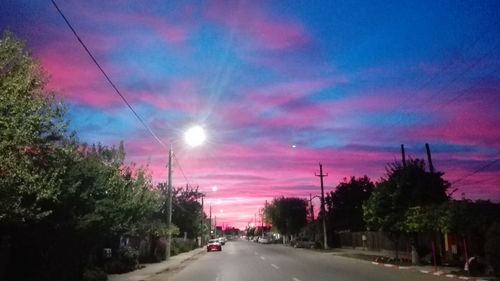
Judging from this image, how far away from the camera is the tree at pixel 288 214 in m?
124

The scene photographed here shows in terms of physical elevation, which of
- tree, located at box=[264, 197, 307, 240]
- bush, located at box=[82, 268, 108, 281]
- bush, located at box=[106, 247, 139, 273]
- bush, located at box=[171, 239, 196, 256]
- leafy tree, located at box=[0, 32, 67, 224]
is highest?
tree, located at box=[264, 197, 307, 240]

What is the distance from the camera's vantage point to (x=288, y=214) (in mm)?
126000

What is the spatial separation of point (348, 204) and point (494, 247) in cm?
6941

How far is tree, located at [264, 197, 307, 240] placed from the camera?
124 m

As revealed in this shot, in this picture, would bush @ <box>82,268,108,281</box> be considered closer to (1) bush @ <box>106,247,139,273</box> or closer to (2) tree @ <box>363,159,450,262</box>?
(1) bush @ <box>106,247,139,273</box>

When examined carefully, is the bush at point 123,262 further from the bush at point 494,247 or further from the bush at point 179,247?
the bush at point 179,247

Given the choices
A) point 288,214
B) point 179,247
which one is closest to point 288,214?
point 288,214

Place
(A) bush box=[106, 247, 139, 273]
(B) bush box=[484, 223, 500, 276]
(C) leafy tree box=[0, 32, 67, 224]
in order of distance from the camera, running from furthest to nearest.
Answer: (A) bush box=[106, 247, 139, 273], (B) bush box=[484, 223, 500, 276], (C) leafy tree box=[0, 32, 67, 224]

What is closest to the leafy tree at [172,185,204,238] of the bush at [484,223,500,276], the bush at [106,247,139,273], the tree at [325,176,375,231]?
the tree at [325,176,375,231]

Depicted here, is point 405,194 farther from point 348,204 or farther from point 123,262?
point 348,204

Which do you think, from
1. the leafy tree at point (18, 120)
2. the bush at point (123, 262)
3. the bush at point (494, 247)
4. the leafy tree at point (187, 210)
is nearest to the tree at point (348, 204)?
the leafy tree at point (187, 210)

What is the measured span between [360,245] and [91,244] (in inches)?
1977

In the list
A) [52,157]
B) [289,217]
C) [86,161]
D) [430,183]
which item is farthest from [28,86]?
[289,217]

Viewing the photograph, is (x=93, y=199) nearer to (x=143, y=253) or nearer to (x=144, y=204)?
(x=144, y=204)
